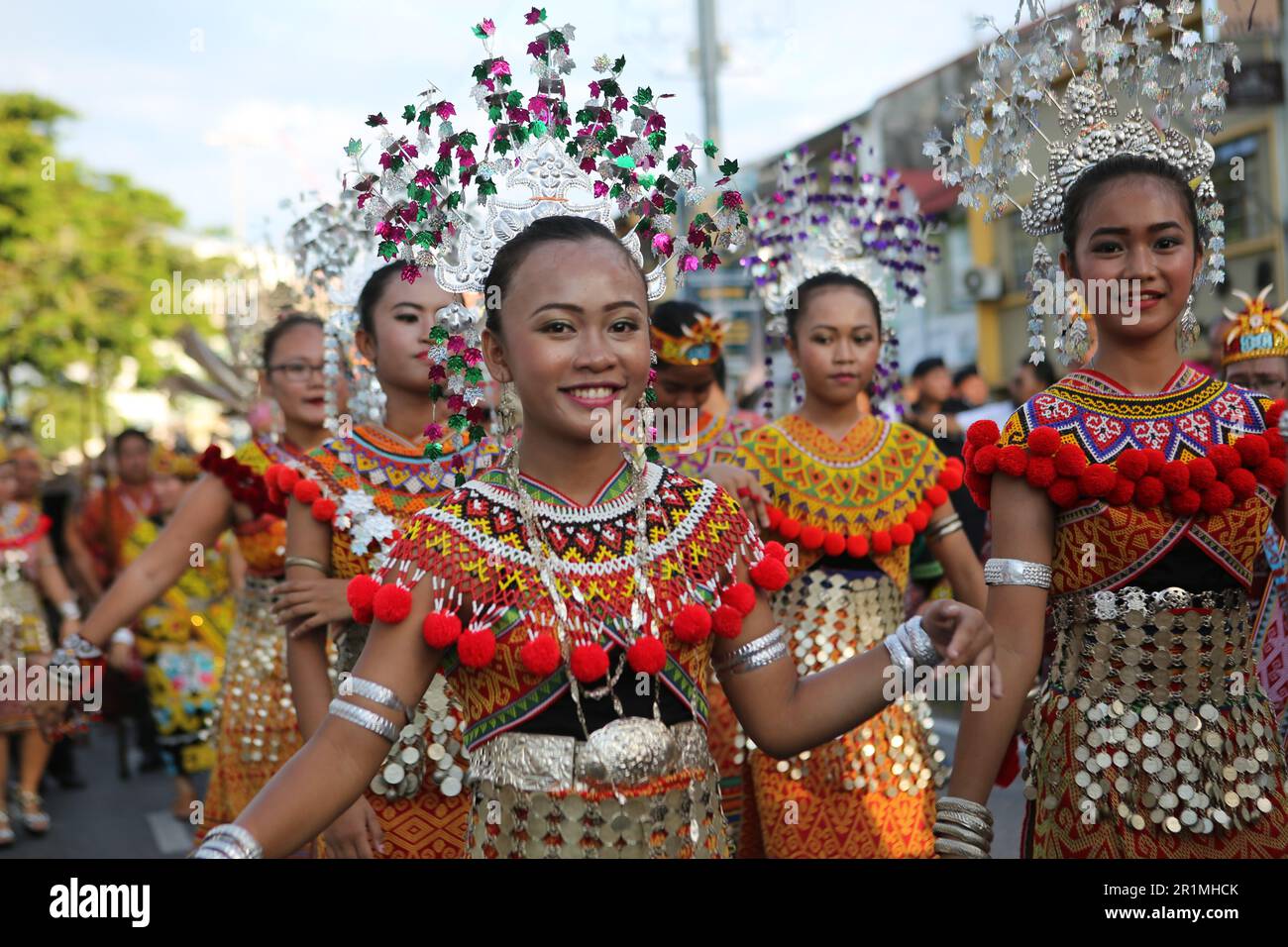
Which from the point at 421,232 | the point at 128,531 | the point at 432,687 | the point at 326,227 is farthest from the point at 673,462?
the point at 128,531

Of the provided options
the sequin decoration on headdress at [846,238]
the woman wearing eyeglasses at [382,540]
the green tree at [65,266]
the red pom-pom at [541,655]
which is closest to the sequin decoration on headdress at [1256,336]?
the sequin decoration on headdress at [846,238]

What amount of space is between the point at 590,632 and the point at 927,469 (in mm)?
2535

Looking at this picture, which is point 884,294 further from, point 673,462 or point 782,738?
point 782,738

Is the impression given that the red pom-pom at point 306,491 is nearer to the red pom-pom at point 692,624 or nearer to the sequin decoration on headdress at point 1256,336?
the red pom-pom at point 692,624

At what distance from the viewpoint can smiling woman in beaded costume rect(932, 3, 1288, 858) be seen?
303 cm

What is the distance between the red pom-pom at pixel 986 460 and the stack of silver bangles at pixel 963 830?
713 mm

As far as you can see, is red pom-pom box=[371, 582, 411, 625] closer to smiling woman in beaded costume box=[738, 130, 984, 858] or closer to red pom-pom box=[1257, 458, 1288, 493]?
red pom-pom box=[1257, 458, 1288, 493]

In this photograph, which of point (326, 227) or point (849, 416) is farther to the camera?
point (326, 227)

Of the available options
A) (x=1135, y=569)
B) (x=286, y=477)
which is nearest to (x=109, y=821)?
(x=286, y=477)

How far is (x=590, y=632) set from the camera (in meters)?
2.68

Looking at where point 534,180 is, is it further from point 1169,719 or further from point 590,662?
point 1169,719

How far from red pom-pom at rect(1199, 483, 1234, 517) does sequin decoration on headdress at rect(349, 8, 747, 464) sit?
1.12 m

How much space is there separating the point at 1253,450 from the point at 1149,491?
260 mm
